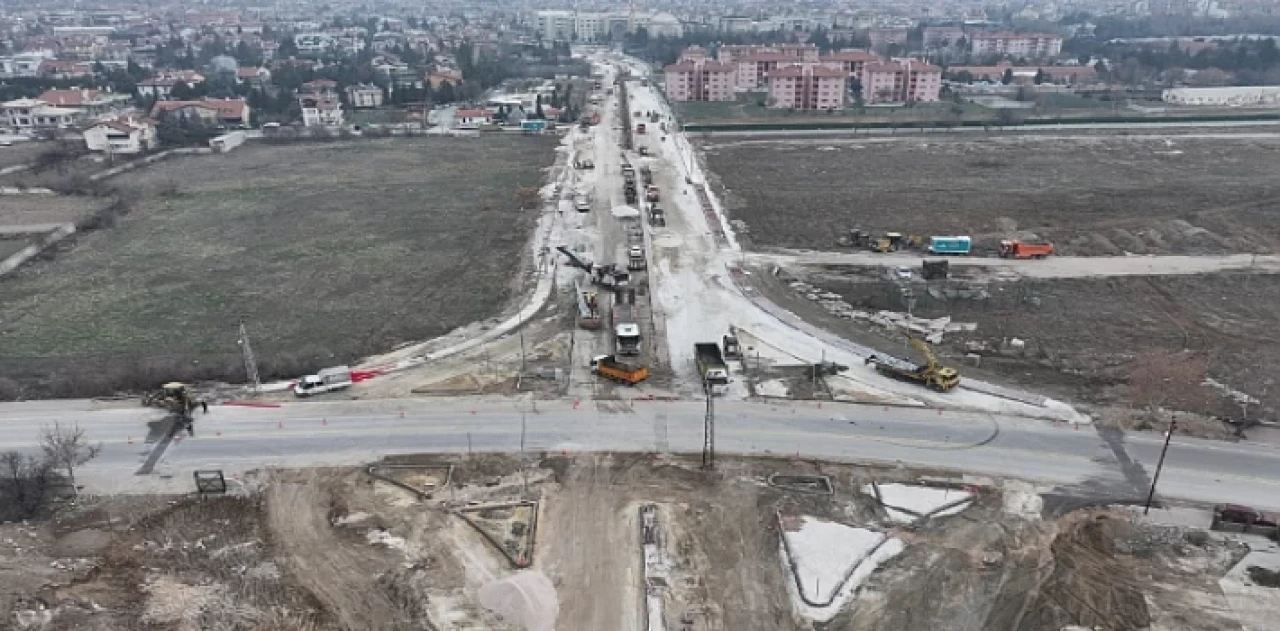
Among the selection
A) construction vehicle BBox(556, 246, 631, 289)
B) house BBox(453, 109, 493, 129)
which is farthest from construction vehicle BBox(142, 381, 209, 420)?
house BBox(453, 109, 493, 129)

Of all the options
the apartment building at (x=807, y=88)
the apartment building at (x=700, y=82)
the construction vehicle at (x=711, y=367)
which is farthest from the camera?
the apartment building at (x=700, y=82)

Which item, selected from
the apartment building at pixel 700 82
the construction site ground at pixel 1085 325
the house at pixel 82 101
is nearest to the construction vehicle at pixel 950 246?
the construction site ground at pixel 1085 325

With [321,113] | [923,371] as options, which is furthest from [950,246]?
[321,113]

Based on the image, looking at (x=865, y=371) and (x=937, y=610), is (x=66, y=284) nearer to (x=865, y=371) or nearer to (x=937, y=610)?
(x=865, y=371)

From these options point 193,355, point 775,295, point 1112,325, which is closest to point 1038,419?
point 1112,325

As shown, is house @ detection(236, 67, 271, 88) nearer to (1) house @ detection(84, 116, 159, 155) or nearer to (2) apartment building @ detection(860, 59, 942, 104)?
(1) house @ detection(84, 116, 159, 155)

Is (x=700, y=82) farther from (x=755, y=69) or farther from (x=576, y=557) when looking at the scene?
(x=576, y=557)

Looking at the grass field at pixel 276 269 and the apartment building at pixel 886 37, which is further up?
the apartment building at pixel 886 37

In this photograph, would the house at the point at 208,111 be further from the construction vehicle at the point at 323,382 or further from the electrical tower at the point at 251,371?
the construction vehicle at the point at 323,382
